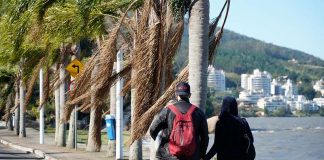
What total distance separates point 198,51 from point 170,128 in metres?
4.22

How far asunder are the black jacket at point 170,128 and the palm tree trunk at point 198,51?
11.5 ft

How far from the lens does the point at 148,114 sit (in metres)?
12.2

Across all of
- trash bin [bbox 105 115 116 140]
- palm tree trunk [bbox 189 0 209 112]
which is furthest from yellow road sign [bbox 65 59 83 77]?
palm tree trunk [bbox 189 0 209 112]

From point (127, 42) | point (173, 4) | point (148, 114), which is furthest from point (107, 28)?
point (148, 114)

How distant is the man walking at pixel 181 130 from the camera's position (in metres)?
7.80

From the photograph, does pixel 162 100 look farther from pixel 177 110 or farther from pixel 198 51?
pixel 177 110

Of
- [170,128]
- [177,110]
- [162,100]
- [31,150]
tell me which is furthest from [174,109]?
[31,150]

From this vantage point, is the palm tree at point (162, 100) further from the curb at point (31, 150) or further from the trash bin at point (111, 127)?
the curb at point (31, 150)

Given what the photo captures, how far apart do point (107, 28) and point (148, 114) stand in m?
6.00

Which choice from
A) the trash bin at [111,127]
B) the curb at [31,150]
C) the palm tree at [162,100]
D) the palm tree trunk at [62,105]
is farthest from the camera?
the palm tree trunk at [62,105]

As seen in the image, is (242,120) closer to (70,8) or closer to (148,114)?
(148,114)

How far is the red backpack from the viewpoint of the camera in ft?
25.6

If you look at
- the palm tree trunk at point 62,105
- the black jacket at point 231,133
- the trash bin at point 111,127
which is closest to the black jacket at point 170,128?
the black jacket at point 231,133

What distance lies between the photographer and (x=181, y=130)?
7789mm
